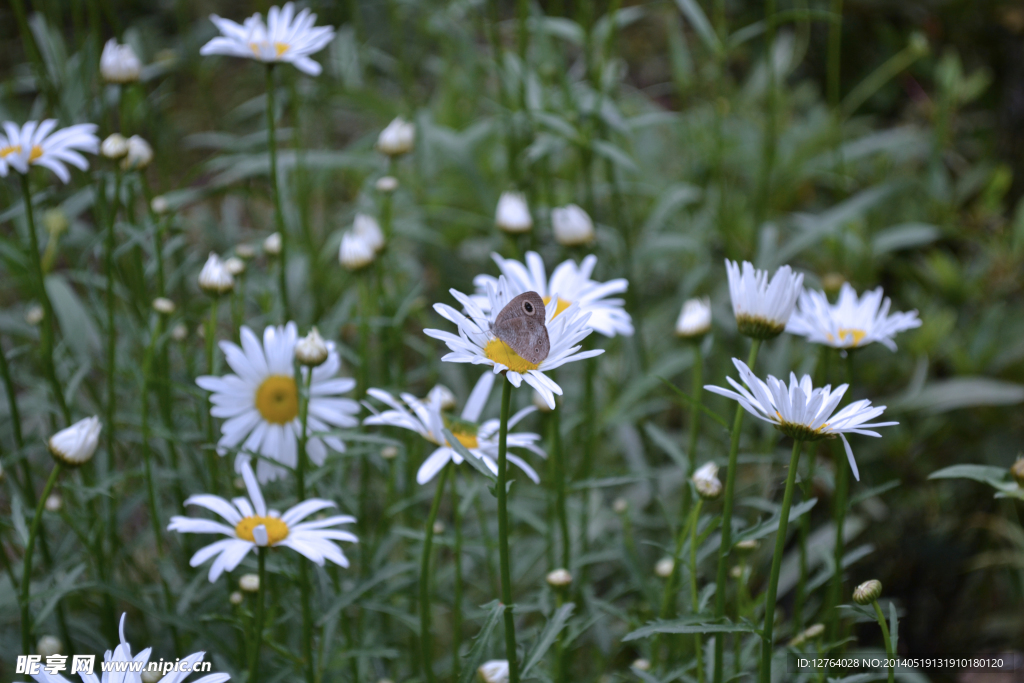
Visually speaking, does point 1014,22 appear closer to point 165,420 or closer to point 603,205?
point 603,205

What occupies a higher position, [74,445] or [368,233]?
[368,233]

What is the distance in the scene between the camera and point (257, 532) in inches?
33.2

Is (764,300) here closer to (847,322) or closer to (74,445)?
(847,322)

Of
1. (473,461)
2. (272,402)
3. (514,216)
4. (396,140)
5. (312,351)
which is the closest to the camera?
(473,461)

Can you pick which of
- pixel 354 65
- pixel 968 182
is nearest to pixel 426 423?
pixel 354 65

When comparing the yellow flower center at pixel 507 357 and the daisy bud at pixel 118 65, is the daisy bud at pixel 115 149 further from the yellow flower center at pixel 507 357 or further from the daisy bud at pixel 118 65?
the yellow flower center at pixel 507 357

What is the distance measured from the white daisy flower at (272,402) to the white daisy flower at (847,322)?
629 mm

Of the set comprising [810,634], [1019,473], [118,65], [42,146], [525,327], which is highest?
[118,65]

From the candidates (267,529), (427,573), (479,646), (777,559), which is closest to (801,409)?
(777,559)

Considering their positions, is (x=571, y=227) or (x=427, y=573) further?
(x=571, y=227)

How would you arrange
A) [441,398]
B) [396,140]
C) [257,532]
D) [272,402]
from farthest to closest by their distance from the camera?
[396,140], [272,402], [441,398], [257,532]

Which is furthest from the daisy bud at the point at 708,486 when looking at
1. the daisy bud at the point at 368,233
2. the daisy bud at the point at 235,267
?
the daisy bud at the point at 235,267

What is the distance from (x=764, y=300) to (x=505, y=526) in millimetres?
374

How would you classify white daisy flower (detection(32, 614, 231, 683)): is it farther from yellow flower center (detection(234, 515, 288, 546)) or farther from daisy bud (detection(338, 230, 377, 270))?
daisy bud (detection(338, 230, 377, 270))
